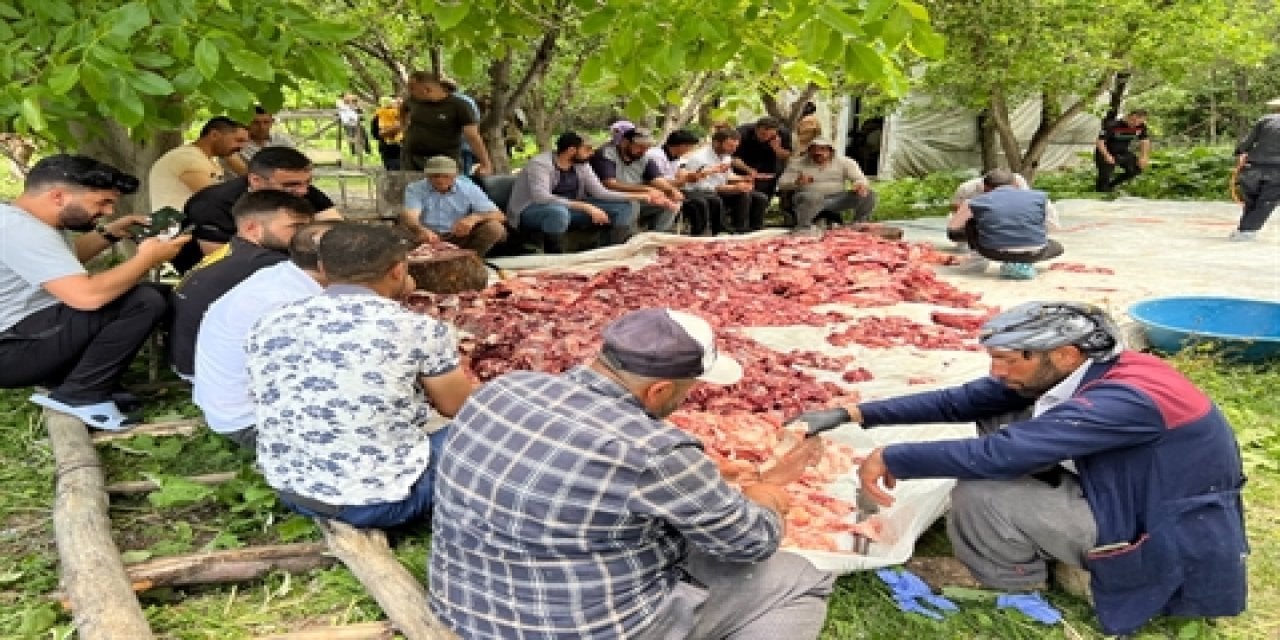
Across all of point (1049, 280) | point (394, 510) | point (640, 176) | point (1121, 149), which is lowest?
point (1121, 149)

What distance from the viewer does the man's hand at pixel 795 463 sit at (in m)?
3.46

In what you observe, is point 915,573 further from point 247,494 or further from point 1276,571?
point 247,494

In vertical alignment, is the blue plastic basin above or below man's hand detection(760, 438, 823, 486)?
below

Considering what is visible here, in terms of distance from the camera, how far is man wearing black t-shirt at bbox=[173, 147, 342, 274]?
5484mm

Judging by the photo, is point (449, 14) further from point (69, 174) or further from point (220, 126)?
point (220, 126)

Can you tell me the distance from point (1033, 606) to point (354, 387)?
8.34ft

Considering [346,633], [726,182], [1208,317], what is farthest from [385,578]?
[726,182]

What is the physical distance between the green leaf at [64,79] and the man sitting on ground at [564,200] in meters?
5.75

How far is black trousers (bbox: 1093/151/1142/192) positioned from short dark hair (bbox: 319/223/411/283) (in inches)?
578

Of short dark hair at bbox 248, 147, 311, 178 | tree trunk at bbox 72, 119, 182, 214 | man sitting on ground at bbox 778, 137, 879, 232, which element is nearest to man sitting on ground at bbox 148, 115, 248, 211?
tree trunk at bbox 72, 119, 182, 214

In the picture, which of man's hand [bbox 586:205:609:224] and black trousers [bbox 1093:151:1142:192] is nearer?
man's hand [bbox 586:205:609:224]

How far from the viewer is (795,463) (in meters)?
3.57

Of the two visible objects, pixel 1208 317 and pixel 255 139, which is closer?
pixel 1208 317

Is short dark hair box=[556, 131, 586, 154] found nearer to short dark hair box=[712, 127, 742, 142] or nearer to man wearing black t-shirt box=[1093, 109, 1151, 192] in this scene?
short dark hair box=[712, 127, 742, 142]
